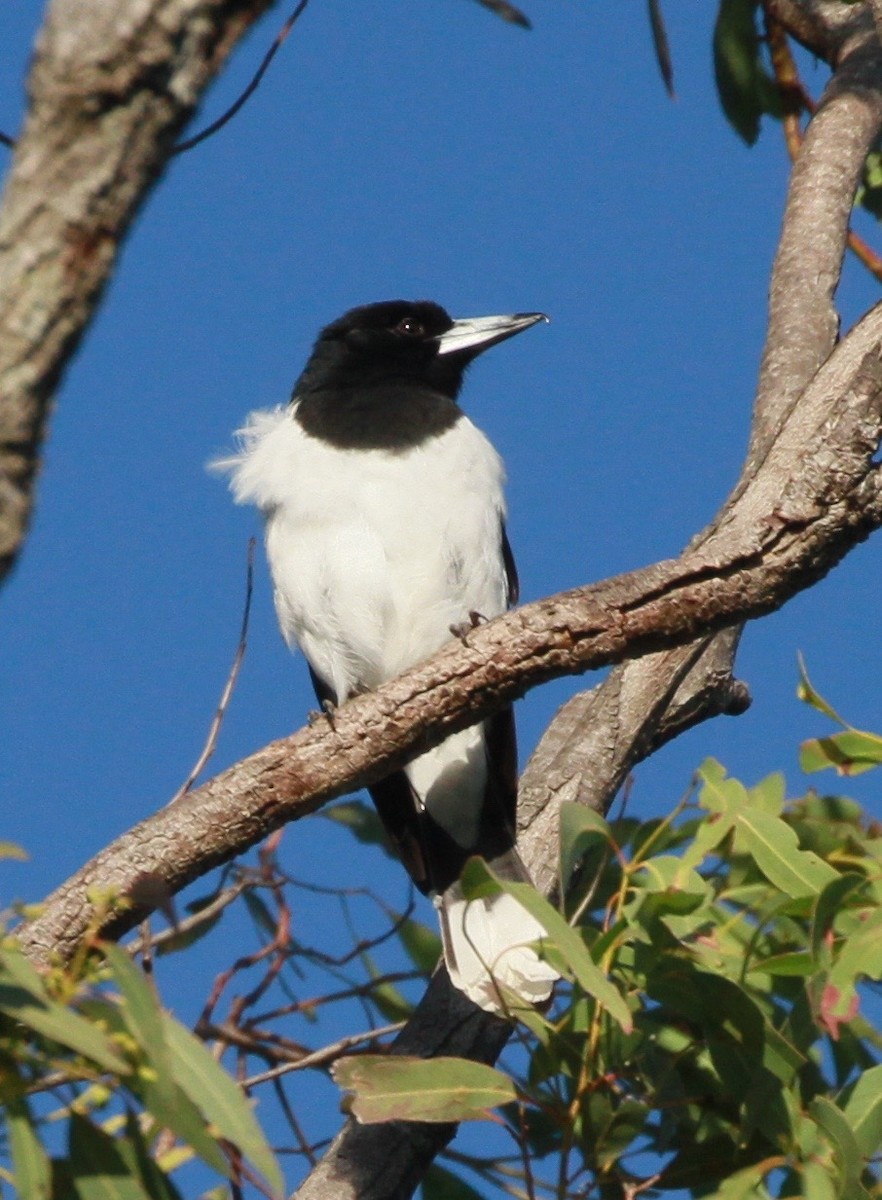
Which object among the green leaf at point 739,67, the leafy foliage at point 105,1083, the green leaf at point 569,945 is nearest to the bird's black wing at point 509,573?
the green leaf at point 739,67

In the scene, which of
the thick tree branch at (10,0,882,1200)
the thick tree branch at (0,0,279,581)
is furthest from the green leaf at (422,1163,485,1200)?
the thick tree branch at (0,0,279,581)

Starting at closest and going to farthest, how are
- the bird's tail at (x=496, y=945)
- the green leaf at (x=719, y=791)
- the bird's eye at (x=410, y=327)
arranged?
the green leaf at (x=719, y=791) < the bird's tail at (x=496, y=945) < the bird's eye at (x=410, y=327)

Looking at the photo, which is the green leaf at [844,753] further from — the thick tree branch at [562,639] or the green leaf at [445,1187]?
the green leaf at [445,1187]

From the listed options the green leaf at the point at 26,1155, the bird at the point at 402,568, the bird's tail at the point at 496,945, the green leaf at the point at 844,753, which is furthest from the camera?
the bird at the point at 402,568

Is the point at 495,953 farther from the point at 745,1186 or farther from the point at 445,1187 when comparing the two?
the point at 745,1186

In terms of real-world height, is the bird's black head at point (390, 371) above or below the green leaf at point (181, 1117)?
above

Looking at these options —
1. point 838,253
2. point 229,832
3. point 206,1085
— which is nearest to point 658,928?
point 229,832

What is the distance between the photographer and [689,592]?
2.43 m

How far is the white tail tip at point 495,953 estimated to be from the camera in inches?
113

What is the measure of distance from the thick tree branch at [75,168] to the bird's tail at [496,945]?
1378mm

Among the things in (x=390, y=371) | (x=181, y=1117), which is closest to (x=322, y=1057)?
(x=181, y=1117)

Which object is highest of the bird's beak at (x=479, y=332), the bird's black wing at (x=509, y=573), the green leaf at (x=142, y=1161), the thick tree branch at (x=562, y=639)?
the bird's beak at (x=479, y=332)

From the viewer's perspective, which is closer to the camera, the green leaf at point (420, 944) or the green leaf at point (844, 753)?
the green leaf at point (844, 753)

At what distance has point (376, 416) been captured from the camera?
4.05m
